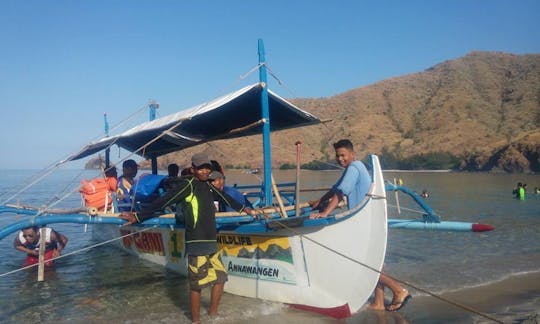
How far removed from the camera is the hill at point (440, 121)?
5553 cm

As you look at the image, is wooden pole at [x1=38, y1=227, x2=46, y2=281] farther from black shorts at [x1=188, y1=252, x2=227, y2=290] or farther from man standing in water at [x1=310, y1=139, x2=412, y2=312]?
man standing in water at [x1=310, y1=139, x2=412, y2=312]

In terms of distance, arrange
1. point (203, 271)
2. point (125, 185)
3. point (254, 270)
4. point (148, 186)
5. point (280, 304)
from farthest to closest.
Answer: point (125, 185) < point (148, 186) < point (254, 270) < point (280, 304) < point (203, 271)

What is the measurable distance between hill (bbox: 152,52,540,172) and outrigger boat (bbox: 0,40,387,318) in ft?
139

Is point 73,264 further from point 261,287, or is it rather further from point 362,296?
point 362,296

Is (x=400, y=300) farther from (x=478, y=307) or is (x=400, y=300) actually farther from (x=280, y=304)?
(x=280, y=304)

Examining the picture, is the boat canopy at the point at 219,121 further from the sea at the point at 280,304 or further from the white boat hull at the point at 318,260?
the white boat hull at the point at 318,260

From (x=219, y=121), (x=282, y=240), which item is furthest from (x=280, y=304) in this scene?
(x=219, y=121)

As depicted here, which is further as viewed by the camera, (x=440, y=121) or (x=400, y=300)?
(x=440, y=121)

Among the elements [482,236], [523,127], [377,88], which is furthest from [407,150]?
[482,236]

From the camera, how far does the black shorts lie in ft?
17.1

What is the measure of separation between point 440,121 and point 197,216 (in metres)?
74.2

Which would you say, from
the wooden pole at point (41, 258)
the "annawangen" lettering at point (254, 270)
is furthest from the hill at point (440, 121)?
the "annawangen" lettering at point (254, 270)

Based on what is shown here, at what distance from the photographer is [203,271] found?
17.2ft

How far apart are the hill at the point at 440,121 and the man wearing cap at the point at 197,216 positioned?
44.6 m
